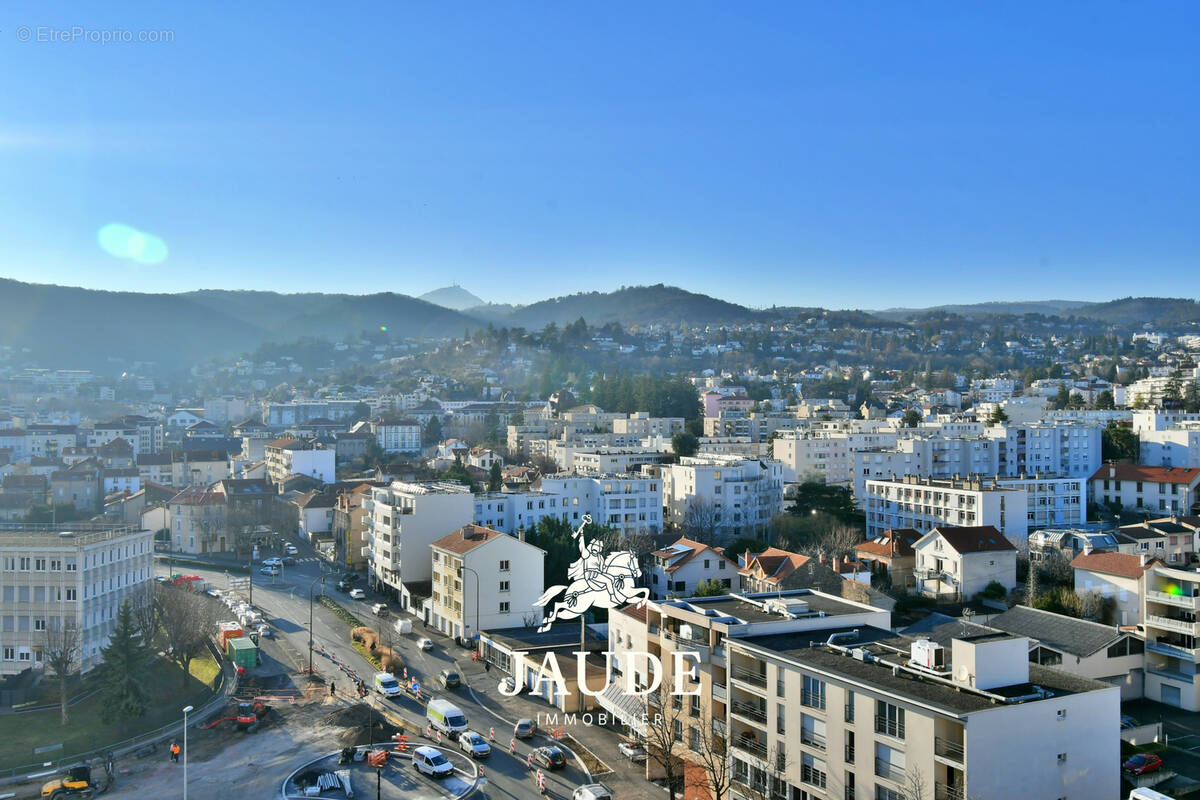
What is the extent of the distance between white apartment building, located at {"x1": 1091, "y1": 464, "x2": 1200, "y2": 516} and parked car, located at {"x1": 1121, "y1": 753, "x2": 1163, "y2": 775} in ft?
101

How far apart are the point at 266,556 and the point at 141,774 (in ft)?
90.7

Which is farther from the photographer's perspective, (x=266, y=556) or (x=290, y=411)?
(x=290, y=411)

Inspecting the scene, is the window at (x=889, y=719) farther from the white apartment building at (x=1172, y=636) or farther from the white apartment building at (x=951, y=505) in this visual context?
the white apartment building at (x=951, y=505)

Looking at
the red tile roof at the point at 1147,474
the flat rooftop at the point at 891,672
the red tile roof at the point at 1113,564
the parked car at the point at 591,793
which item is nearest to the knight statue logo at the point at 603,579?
the parked car at the point at 591,793

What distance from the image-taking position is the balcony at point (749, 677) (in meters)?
16.6

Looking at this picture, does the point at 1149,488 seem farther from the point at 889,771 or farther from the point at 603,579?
the point at 889,771

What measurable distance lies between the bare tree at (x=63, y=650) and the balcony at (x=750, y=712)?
16.4 meters

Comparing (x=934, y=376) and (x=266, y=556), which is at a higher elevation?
(x=934, y=376)

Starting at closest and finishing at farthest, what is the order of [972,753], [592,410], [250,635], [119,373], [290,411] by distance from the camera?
[972,753] < [250,635] < [592,410] < [290,411] < [119,373]

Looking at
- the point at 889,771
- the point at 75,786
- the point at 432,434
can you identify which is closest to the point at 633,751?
the point at 889,771

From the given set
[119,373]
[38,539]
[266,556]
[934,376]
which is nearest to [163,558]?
[266,556]

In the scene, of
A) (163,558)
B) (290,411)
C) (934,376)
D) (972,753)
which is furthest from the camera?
(934,376)

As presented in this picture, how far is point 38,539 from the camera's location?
27.4m

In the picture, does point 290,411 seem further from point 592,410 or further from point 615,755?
point 615,755
